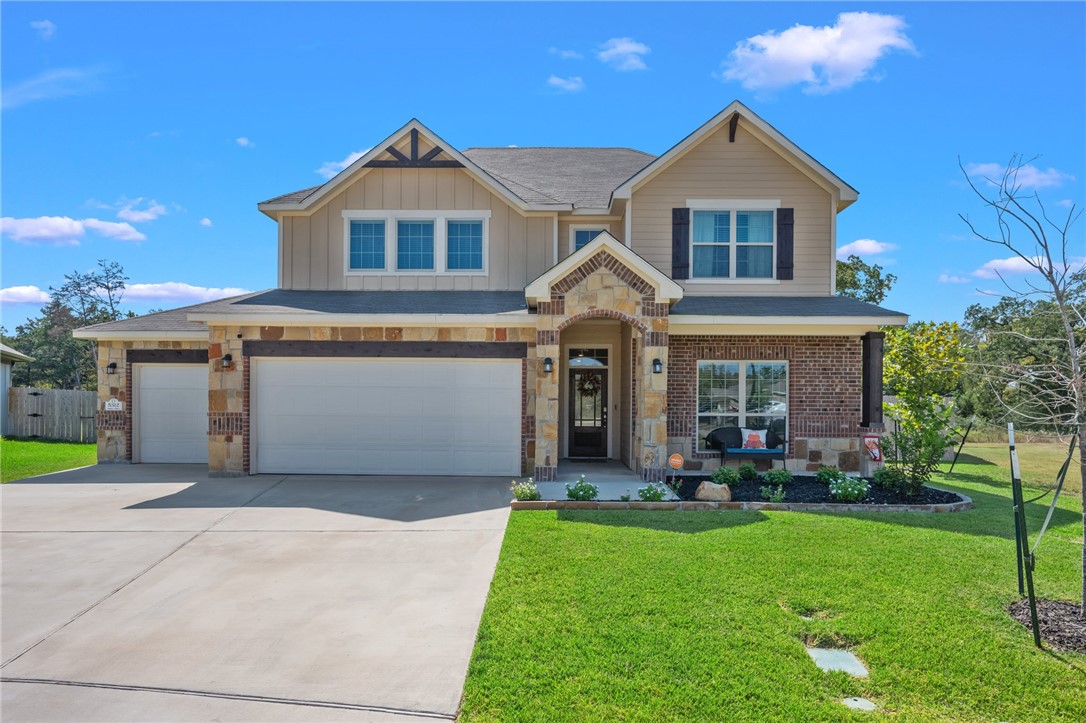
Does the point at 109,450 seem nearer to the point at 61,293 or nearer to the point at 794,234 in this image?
the point at 794,234

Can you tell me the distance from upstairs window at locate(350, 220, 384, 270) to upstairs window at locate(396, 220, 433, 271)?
1.29ft

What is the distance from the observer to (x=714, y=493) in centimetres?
948

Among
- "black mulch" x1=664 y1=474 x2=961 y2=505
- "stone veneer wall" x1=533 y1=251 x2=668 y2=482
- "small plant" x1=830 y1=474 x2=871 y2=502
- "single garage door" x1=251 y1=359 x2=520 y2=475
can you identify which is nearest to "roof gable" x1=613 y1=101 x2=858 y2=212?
"stone veneer wall" x1=533 y1=251 x2=668 y2=482

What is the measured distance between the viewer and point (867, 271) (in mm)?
28562

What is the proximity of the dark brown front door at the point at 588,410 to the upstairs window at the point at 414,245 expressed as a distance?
410 centimetres

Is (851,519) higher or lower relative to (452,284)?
lower

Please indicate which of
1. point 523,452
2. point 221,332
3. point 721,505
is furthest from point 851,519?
point 221,332

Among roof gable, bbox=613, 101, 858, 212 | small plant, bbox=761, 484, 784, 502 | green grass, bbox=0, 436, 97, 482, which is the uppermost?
roof gable, bbox=613, 101, 858, 212

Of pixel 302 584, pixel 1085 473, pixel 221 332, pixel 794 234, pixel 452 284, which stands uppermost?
pixel 794 234

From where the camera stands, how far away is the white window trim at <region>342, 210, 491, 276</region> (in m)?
13.6

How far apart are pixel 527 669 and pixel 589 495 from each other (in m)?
4.84

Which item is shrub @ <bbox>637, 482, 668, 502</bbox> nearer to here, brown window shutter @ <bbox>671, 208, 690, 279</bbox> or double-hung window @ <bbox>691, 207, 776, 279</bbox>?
brown window shutter @ <bbox>671, 208, 690, 279</bbox>

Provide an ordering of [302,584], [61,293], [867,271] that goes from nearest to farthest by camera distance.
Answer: [302,584] → [867,271] → [61,293]

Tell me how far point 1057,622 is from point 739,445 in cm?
677
